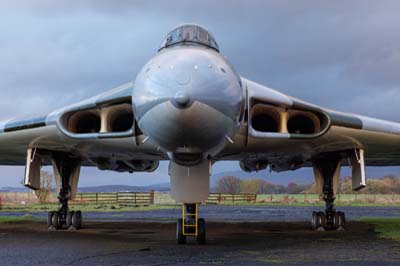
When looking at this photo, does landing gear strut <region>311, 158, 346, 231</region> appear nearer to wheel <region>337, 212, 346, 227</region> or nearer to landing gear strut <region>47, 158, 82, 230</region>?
wheel <region>337, 212, 346, 227</region>

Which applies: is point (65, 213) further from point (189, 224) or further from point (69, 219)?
point (189, 224)

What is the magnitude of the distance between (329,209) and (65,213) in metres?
6.90

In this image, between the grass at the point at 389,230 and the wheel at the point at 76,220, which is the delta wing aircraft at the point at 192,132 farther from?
the grass at the point at 389,230

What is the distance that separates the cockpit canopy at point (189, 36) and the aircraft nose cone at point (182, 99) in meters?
2.48

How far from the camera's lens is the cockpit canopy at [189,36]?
9229 millimetres

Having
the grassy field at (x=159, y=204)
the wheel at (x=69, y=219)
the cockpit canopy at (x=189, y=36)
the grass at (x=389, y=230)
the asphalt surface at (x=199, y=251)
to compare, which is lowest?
the asphalt surface at (x=199, y=251)

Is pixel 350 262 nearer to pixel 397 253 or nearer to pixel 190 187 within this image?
pixel 397 253

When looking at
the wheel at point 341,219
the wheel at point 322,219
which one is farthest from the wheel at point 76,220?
the wheel at point 341,219

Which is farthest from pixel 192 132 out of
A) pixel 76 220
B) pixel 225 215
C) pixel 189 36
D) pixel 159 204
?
pixel 159 204

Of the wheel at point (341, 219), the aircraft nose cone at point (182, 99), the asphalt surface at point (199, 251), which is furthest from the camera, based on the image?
the wheel at point (341, 219)

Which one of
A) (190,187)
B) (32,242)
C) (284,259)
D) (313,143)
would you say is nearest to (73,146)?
(32,242)

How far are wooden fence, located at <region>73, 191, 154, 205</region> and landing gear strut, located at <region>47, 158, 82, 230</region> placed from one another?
97.3 feet

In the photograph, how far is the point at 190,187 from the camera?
382 inches

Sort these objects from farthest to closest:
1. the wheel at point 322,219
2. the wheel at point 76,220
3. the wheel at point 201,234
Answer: the wheel at point 76,220, the wheel at point 322,219, the wheel at point 201,234
